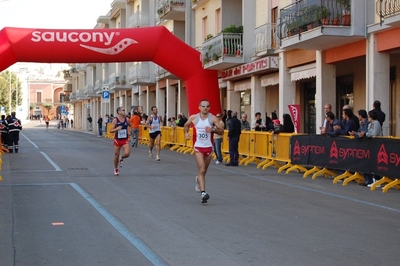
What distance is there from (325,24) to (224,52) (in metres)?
9.33

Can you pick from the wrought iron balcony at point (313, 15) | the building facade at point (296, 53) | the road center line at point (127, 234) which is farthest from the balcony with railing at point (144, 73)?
the road center line at point (127, 234)

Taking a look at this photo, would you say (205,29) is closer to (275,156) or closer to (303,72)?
(303,72)

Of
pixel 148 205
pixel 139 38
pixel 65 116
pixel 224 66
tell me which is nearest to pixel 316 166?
pixel 148 205

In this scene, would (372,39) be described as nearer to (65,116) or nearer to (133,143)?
(133,143)

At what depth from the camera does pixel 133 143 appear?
34.2 metres

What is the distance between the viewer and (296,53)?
82.1 ft

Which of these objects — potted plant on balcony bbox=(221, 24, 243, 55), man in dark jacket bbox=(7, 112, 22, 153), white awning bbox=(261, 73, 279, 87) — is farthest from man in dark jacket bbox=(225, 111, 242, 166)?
man in dark jacket bbox=(7, 112, 22, 153)

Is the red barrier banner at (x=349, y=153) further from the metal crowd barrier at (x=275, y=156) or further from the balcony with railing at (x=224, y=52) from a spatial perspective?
the balcony with railing at (x=224, y=52)

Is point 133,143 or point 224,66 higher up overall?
point 224,66

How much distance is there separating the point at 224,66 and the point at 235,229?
21867 mm

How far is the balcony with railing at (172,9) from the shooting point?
38000 mm

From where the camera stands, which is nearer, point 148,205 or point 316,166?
point 148,205

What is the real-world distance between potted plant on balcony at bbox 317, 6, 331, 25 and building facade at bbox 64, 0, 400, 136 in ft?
0.10

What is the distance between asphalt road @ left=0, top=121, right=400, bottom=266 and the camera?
7.43m
